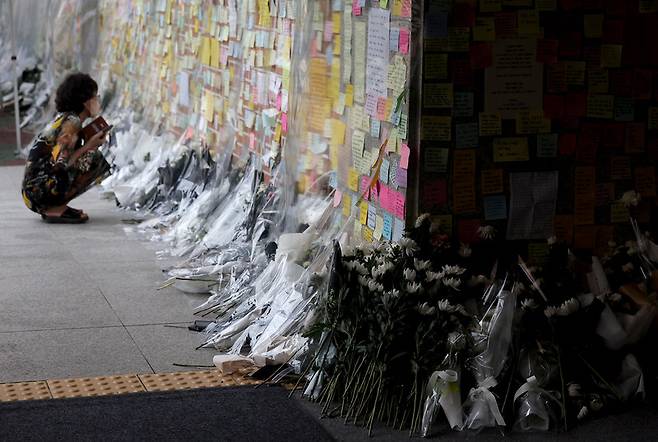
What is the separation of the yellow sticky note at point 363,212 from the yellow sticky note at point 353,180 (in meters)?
0.09

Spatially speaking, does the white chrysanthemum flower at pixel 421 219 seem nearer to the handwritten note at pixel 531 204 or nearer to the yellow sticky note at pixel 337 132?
the handwritten note at pixel 531 204

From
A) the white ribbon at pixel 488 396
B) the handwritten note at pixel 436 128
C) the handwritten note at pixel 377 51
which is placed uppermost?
the handwritten note at pixel 377 51

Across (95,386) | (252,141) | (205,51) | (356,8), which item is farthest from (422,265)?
(205,51)

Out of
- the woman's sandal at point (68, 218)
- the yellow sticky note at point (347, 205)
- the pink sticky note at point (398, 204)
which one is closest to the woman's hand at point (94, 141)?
the woman's sandal at point (68, 218)

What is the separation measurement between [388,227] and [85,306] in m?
1.78

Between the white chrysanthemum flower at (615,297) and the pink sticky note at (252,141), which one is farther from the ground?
the pink sticky note at (252,141)

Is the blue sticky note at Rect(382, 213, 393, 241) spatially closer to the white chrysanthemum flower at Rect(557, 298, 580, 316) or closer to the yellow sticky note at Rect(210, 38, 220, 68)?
the white chrysanthemum flower at Rect(557, 298, 580, 316)

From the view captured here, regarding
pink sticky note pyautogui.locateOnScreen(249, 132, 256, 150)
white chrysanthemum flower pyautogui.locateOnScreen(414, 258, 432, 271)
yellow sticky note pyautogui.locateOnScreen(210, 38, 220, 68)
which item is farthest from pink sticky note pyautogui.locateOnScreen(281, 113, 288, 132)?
white chrysanthemum flower pyautogui.locateOnScreen(414, 258, 432, 271)

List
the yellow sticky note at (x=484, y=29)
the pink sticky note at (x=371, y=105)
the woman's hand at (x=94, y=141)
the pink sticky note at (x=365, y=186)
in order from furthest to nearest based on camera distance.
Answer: the woman's hand at (x=94, y=141)
the pink sticky note at (x=365, y=186)
the pink sticky note at (x=371, y=105)
the yellow sticky note at (x=484, y=29)

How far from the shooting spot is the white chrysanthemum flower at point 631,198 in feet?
13.4

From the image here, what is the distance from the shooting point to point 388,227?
4.07 m

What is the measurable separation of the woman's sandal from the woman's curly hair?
2.26ft

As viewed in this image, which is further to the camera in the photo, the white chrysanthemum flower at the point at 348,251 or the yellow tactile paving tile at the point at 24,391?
the white chrysanthemum flower at the point at 348,251

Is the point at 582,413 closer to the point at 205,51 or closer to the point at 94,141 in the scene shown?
the point at 205,51
